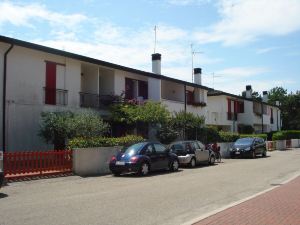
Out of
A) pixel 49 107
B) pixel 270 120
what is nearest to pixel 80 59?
pixel 49 107

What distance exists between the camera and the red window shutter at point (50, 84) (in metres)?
23.2

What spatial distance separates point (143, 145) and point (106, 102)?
945cm

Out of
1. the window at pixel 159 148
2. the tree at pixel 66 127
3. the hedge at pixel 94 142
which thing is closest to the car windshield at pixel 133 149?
the window at pixel 159 148

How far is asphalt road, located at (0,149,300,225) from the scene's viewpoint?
890 centimetres

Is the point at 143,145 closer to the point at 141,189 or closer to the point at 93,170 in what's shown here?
the point at 93,170

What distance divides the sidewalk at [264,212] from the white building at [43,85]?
13.3 meters

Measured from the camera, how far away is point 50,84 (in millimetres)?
23438

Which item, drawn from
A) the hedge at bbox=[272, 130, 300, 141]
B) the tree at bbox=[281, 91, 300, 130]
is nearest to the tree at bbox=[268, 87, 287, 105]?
the tree at bbox=[281, 91, 300, 130]

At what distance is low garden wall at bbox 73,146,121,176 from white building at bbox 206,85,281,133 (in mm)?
28353

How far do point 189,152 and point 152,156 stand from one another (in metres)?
4.56

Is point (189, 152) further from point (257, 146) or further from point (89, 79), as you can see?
point (257, 146)

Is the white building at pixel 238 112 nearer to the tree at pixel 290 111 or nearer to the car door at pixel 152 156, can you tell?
the tree at pixel 290 111

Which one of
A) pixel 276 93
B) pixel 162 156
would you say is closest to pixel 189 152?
pixel 162 156

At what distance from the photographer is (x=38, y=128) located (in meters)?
22.3
